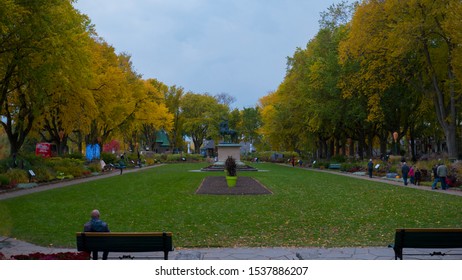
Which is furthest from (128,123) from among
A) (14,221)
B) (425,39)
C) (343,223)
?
(343,223)

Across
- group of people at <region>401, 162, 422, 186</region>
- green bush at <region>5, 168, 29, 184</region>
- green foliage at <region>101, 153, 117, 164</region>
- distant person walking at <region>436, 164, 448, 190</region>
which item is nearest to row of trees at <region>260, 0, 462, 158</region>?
group of people at <region>401, 162, 422, 186</region>

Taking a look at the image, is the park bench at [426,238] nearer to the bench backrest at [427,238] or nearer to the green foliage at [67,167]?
the bench backrest at [427,238]

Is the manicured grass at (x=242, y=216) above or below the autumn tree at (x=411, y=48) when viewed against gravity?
below

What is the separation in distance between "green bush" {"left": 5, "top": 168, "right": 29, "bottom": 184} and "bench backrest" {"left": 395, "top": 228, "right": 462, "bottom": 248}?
23.2 meters

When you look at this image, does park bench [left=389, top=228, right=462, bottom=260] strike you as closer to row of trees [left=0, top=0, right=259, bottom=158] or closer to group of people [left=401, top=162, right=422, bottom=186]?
row of trees [left=0, top=0, right=259, bottom=158]

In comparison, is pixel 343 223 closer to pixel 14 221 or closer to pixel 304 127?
pixel 14 221

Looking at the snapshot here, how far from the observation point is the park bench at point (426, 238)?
730 centimetres

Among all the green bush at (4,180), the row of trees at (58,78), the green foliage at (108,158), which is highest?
the row of trees at (58,78)

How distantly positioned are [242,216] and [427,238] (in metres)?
6.84

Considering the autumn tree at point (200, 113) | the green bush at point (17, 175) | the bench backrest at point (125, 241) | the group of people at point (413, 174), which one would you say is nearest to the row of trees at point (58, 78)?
the green bush at point (17, 175)

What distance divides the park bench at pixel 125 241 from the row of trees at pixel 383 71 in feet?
76.2

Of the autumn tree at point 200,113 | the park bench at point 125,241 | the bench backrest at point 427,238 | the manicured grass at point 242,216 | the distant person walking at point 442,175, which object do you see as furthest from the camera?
the autumn tree at point 200,113

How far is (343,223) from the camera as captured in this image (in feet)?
40.7

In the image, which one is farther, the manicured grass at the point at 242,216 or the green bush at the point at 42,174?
the green bush at the point at 42,174
